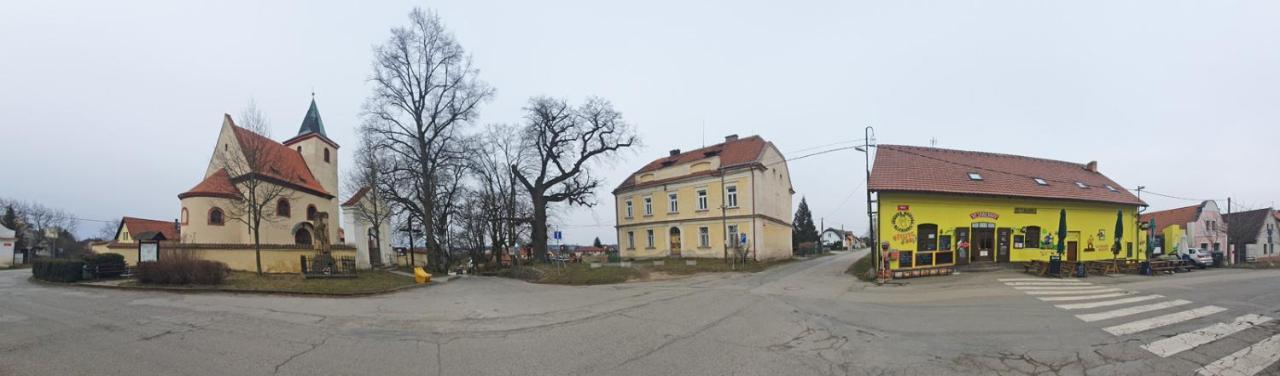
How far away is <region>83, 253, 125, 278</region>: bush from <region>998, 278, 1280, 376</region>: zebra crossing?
29.8m

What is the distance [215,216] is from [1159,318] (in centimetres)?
3747

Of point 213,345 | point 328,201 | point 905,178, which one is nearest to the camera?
point 213,345

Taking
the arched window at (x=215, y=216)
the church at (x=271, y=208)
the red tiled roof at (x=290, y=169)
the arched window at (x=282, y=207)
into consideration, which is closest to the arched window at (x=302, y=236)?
the church at (x=271, y=208)

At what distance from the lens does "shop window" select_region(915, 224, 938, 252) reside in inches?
867

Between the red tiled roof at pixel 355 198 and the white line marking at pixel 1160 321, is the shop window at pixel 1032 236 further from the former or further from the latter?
the red tiled roof at pixel 355 198

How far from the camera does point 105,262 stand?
19.5 meters

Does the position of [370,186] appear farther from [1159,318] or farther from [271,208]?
[1159,318]

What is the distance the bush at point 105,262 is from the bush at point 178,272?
365cm

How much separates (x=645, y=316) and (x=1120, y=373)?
7.50m

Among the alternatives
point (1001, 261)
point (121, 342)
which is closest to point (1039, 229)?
point (1001, 261)

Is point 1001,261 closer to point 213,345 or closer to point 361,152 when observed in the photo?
point 213,345

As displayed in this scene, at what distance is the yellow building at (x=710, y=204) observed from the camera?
109ft

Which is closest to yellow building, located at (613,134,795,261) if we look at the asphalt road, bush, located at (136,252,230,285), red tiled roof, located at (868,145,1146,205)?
red tiled roof, located at (868,145,1146,205)

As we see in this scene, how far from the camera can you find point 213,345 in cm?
782
